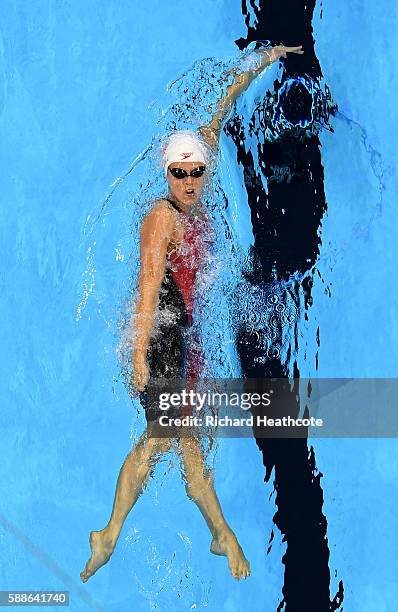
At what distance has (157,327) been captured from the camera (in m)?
2.60

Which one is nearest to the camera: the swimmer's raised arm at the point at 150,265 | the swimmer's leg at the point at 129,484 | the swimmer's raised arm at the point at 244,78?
the swimmer's raised arm at the point at 150,265

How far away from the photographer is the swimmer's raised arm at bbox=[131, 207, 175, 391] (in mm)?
2514

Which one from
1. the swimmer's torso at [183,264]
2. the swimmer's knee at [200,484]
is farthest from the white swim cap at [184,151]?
the swimmer's knee at [200,484]

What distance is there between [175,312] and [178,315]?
0.02 metres

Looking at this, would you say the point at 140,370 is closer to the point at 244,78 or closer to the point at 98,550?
the point at 98,550

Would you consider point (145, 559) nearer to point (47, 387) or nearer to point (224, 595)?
point (224, 595)

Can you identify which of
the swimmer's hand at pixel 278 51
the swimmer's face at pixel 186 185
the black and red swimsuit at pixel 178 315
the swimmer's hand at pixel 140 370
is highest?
the swimmer's hand at pixel 278 51

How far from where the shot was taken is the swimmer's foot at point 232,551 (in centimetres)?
280

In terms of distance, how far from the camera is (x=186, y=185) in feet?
8.40

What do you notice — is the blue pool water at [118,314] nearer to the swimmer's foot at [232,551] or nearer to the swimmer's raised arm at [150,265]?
the swimmer's foot at [232,551]

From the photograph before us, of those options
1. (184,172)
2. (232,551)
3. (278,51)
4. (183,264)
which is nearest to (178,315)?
(183,264)

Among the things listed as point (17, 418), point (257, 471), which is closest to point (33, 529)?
point (17, 418)

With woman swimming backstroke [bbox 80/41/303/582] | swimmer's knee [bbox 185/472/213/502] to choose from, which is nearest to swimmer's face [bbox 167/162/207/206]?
woman swimming backstroke [bbox 80/41/303/582]

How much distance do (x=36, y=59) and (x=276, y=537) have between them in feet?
5.91
